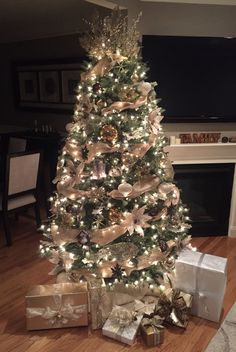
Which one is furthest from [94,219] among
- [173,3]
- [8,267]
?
[173,3]

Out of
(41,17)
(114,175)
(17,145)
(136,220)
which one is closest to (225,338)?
(136,220)

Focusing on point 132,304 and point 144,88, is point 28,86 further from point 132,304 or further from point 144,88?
point 132,304

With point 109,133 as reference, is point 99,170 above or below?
below

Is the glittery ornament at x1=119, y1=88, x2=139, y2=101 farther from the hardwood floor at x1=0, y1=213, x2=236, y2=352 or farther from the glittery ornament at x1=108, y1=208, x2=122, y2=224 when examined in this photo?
the hardwood floor at x1=0, y1=213, x2=236, y2=352

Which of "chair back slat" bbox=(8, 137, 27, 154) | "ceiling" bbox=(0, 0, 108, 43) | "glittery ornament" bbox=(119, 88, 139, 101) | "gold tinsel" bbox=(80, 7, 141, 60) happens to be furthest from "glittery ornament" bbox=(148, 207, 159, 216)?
"chair back slat" bbox=(8, 137, 27, 154)

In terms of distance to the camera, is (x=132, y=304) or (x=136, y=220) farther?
(x=132, y=304)

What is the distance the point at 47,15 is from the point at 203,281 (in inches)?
135

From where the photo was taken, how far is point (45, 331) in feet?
7.05

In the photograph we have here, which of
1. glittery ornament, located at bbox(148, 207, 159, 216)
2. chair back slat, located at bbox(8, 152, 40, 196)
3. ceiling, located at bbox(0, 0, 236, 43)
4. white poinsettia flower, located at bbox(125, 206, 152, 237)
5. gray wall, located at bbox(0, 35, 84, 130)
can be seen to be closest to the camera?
white poinsettia flower, located at bbox(125, 206, 152, 237)

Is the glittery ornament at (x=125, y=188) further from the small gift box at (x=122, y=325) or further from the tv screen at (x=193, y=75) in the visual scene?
the tv screen at (x=193, y=75)

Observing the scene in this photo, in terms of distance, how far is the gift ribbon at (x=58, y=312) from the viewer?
209 cm

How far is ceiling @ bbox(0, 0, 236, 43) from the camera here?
10.2 ft

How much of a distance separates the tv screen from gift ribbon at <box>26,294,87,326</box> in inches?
82.6

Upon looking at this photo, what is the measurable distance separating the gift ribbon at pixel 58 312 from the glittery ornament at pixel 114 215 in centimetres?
60
